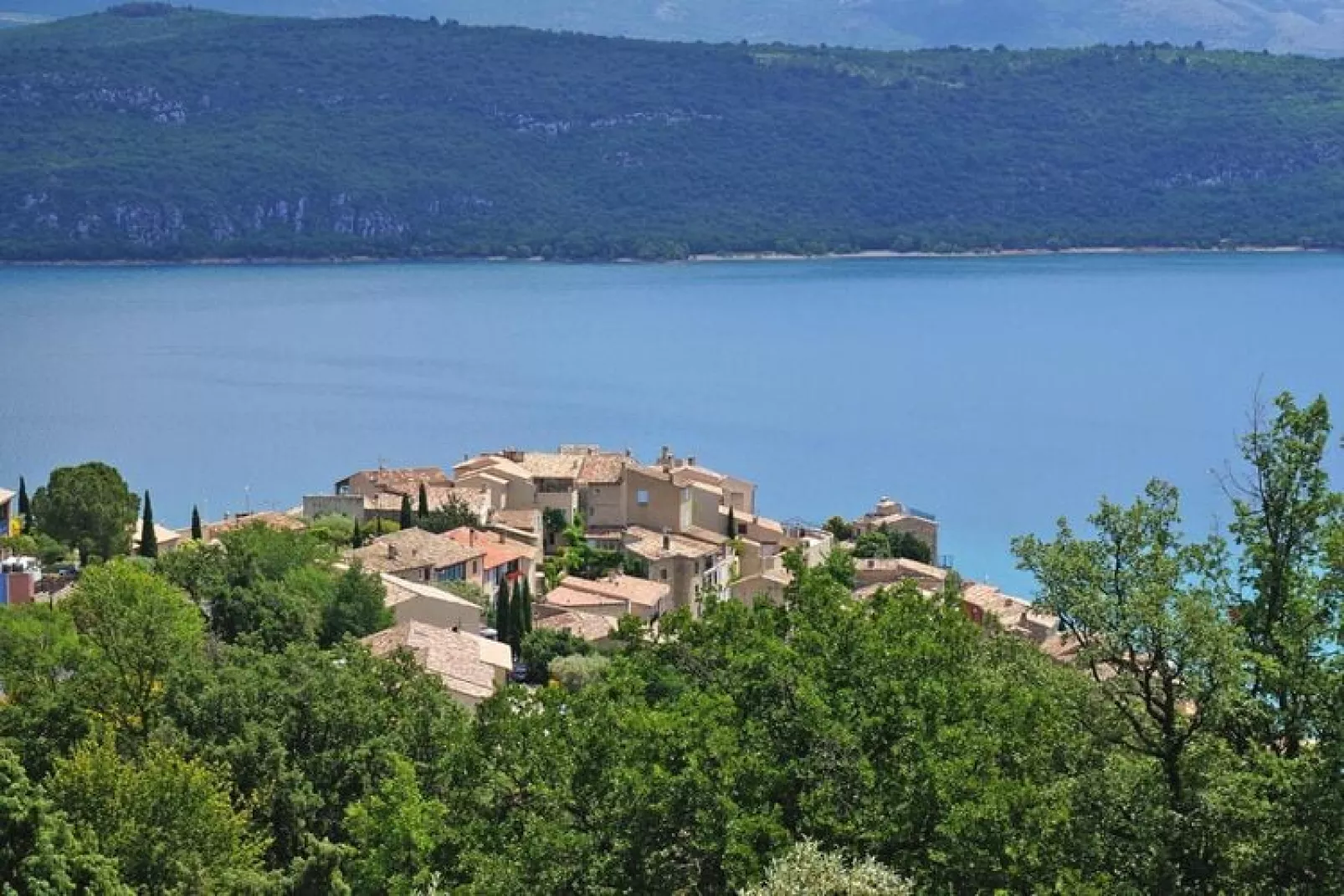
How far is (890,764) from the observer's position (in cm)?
1255

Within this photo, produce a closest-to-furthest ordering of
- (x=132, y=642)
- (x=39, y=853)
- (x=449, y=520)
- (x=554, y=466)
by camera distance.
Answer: (x=39, y=853), (x=132, y=642), (x=449, y=520), (x=554, y=466)

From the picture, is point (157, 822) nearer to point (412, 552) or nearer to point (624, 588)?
point (412, 552)

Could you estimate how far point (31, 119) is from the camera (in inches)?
7510

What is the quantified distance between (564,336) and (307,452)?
131 ft

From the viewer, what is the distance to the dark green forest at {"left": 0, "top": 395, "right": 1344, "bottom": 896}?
1163 centimetres

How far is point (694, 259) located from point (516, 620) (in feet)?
467

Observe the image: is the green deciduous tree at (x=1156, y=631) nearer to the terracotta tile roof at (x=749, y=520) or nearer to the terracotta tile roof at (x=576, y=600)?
the terracotta tile roof at (x=576, y=600)

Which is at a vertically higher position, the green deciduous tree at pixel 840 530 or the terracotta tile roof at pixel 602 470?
the terracotta tile roof at pixel 602 470

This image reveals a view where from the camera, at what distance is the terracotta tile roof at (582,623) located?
28.8 metres

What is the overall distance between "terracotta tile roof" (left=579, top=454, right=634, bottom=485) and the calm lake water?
9015 millimetres

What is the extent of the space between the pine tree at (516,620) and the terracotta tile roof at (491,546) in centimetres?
343

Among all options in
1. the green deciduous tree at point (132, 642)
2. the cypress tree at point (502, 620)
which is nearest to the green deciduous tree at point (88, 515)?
the cypress tree at point (502, 620)

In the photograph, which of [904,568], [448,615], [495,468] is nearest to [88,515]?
[448,615]

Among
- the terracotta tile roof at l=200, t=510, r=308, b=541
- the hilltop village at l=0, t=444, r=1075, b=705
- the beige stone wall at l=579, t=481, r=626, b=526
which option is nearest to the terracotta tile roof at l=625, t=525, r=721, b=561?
the hilltop village at l=0, t=444, r=1075, b=705
